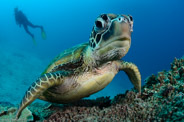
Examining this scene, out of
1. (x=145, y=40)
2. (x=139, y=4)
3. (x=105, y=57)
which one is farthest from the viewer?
(x=139, y=4)

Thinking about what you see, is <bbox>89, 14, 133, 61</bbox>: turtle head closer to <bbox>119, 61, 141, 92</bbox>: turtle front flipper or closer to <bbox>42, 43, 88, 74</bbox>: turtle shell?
<bbox>42, 43, 88, 74</bbox>: turtle shell

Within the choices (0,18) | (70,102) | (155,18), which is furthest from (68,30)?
(70,102)

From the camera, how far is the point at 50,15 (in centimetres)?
13050

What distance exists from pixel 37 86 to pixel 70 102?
3.15ft

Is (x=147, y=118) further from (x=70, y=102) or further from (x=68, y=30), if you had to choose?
(x=68, y=30)

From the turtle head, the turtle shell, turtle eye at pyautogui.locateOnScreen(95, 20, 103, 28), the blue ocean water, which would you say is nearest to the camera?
the turtle head

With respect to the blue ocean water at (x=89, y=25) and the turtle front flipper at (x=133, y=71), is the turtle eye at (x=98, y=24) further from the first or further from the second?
the blue ocean water at (x=89, y=25)

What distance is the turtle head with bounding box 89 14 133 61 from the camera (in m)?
2.09

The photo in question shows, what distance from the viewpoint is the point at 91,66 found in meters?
2.84

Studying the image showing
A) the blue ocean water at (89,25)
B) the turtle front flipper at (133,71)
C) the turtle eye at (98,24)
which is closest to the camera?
the turtle eye at (98,24)

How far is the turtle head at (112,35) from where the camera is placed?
209cm

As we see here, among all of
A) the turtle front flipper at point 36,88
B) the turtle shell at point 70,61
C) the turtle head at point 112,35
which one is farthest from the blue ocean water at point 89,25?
the turtle head at point 112,35

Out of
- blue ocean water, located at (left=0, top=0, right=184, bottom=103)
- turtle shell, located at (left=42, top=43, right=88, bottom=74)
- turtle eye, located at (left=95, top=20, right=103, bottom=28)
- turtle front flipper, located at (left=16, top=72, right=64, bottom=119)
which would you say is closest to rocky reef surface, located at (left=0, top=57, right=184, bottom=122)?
turtle front flipper, located at (left=16, top=72, right=64, bottom=119)

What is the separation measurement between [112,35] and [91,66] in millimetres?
872
